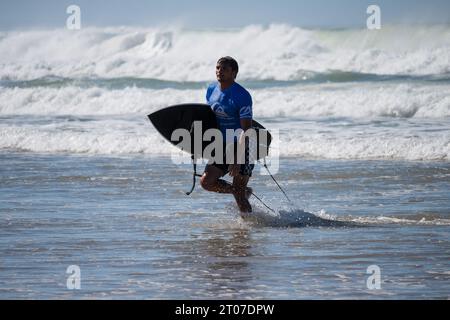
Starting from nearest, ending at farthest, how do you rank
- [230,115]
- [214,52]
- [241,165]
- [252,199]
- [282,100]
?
[230,115] < [241,165] < [252,199] < [282,100] < [214,52]

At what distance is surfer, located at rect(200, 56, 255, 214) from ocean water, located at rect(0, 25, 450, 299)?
0.37m

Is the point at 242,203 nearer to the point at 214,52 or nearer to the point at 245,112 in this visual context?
the point at 245,112

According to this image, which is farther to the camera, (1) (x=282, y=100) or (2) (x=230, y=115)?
(1) (x=282, y=100)

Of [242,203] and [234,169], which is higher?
[234,169]

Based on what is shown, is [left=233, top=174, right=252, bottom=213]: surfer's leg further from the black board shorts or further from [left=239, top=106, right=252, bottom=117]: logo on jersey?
[left=239, top=106, right=252, bottom=117]: logo on jersey

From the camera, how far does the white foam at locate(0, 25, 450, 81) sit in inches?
1137

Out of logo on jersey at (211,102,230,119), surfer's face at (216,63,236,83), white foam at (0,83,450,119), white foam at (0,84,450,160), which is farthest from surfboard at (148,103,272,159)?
white foam at (0,83,450,119)

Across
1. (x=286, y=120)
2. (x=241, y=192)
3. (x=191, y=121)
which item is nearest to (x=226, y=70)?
(x=191, y=121)

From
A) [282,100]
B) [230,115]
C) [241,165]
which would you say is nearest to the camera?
[230,115]

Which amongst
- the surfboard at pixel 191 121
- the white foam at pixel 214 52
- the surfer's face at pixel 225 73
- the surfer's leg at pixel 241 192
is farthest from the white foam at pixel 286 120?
the surfer's face at pixel 225 73

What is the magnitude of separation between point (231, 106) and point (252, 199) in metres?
2.04

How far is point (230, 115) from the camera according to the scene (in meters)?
8.07

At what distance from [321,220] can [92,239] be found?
2.06 m
